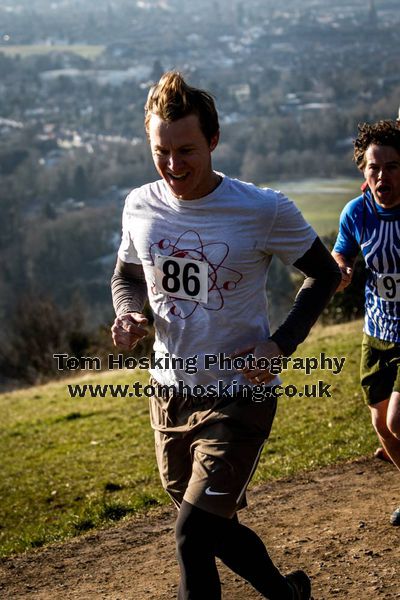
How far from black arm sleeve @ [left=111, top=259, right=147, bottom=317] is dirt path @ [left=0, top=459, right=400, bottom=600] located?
5.36 feet

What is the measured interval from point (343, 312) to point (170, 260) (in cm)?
2268

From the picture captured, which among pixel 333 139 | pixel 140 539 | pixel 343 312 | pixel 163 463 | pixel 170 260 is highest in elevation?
pixel 170 260

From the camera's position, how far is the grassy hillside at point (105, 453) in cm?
662

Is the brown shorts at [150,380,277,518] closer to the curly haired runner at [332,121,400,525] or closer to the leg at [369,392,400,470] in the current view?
the curly haired runner at [332,121,400,525]

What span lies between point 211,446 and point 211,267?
675mm

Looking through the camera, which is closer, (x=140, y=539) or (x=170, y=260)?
(x=170, y=260)

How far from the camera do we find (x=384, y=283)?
4.59m

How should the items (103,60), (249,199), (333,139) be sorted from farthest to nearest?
(103,60) → (333,139) → (249,199)

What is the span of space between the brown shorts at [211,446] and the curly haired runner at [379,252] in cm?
120

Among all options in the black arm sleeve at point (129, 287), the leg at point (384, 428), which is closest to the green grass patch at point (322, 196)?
the leg at point (384, 428)

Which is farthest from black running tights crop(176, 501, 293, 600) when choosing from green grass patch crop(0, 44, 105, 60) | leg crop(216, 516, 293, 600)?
green grass patch crop(0, 44, 105, 60)

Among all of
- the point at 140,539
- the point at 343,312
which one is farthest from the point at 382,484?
the point at 343,312

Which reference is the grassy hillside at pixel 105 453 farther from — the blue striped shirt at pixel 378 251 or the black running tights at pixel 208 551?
the black running tights at pixel 208 551

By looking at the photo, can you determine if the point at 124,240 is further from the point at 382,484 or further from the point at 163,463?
the point at 382,484
